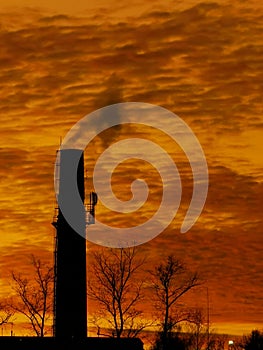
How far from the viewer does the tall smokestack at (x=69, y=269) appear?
7275 centimetres

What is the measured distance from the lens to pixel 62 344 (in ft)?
229

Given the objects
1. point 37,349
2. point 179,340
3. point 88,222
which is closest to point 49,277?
point 88,222

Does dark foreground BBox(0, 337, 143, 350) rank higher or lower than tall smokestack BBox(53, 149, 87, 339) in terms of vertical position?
lower

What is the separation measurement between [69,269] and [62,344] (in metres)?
5.50

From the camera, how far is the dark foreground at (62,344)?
69750 mm

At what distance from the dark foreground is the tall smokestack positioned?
3.90 ft

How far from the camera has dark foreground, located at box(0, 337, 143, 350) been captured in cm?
6975

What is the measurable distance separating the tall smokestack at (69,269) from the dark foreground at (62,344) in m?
1.19

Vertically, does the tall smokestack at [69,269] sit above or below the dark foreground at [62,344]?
above

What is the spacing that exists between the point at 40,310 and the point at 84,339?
13.3 meters

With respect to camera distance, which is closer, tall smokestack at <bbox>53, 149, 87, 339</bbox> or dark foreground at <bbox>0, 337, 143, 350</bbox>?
dark foreground at <bbox>0, 337, 143, 350</bbox>

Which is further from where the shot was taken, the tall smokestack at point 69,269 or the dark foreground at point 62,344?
the tall smokestack at point 69,269

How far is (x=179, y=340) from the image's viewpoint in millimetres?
105125

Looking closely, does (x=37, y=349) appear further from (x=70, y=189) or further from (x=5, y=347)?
(x=70, y=189)
